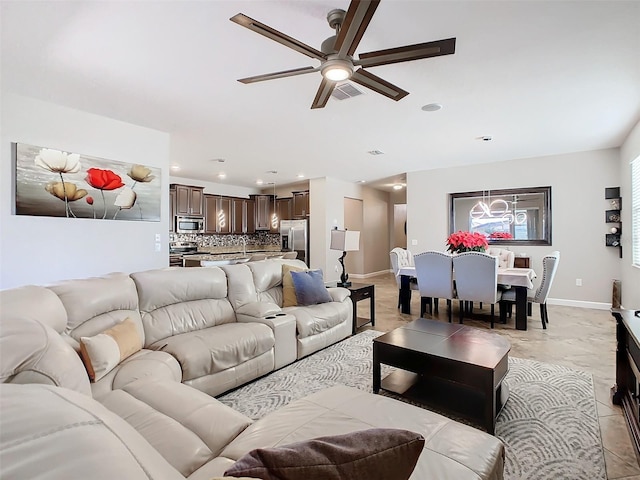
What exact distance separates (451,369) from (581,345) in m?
2.57

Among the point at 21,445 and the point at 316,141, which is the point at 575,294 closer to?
the point at 316,141

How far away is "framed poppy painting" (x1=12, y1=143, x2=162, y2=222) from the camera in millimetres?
3182

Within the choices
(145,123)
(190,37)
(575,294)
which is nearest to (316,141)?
(145,123)

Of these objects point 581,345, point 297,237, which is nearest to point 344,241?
point 581,345

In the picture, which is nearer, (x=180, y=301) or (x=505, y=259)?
(x=180, y=301)

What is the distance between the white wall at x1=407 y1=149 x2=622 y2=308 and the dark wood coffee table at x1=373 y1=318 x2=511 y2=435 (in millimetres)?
4145

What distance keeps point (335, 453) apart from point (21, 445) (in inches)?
Result: 21.0

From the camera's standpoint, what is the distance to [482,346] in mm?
2377

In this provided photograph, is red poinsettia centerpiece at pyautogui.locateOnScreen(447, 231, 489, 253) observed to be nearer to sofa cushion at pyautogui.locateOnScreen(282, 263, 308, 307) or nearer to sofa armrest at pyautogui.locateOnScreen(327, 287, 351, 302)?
sofa armrest at pyautogui.locateOnScreen(327, 287, 351, 302)

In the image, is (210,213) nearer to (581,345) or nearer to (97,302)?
(97,302)

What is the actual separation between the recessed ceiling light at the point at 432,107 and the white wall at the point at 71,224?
10.8 feet

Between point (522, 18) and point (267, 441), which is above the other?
point (522, 18)

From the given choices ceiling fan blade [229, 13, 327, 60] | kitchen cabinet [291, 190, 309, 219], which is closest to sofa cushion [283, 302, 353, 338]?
ceiling fan blade [229, 13, 327, 60]

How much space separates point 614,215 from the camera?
5.19 metres
